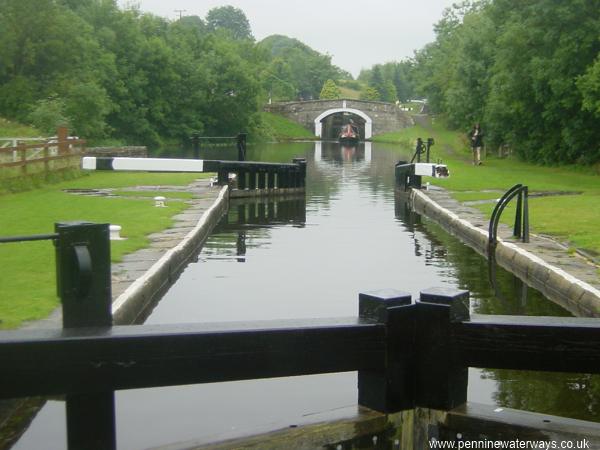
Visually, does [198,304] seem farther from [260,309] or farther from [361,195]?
[361,195]

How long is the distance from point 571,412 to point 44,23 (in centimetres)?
3821

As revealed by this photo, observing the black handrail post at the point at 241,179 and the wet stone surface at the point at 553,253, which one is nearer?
the wet stone surface at the point at 553,253

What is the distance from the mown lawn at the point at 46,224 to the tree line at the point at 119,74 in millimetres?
12990

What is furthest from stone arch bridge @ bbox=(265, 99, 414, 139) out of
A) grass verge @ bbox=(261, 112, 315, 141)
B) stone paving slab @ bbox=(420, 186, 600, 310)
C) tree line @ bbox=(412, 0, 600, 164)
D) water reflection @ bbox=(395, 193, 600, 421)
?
stone paving slab @ bbox=(420, 186, 600, 310)

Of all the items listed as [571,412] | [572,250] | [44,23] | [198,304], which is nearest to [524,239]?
[572,250]

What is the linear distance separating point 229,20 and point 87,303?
151 metres

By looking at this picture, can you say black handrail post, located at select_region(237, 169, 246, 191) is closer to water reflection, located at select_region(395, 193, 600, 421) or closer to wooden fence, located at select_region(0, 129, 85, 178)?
wooden fence, located at select_region(0, 129, 85, 178)

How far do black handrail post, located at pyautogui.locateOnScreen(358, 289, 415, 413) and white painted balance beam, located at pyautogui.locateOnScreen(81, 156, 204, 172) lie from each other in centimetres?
1502

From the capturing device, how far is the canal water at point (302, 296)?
5.38 meters

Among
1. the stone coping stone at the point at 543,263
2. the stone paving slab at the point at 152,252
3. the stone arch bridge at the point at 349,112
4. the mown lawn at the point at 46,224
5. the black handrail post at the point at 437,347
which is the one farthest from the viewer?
the stone arch bridge at the point at 349,112

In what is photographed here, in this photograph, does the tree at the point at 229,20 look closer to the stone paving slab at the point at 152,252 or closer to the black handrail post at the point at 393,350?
the stone paving slab at the point at 152,252

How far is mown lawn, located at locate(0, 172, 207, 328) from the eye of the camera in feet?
24.2

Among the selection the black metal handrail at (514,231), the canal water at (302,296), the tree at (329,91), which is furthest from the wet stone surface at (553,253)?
the tree at (329,91)

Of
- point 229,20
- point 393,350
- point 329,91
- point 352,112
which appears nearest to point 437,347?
point 393,350
